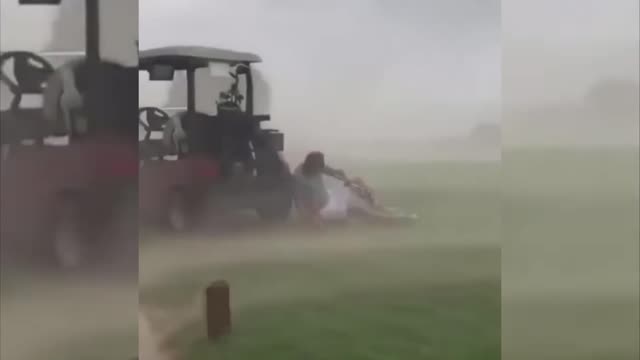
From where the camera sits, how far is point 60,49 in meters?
1.16

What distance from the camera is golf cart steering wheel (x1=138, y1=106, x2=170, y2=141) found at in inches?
47.1

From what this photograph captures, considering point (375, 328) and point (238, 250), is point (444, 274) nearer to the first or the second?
point (375, 328)

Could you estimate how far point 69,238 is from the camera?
1.17 meters

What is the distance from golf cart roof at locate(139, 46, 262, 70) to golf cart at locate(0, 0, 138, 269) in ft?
0.11

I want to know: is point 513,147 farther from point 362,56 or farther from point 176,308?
point 176,308

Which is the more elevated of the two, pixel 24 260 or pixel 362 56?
pixel 362 56

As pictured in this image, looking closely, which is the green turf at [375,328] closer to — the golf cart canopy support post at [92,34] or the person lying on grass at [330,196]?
the person lying on grass at [330,196]

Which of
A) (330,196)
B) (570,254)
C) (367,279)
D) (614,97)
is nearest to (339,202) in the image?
(330,196)

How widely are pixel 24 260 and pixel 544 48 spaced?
0.90 m

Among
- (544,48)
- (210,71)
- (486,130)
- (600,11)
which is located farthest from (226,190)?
(600,11)

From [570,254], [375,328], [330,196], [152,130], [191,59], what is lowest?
[375,328]

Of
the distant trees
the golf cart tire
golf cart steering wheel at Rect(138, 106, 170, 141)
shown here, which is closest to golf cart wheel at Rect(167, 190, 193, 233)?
the golf cart tire

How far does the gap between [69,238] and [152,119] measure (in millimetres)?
223

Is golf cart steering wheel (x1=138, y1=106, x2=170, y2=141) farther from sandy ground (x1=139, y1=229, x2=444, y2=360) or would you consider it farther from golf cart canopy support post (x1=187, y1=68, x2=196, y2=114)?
sandy ground (x1=139, y1=229, x2=444, y2=360)
